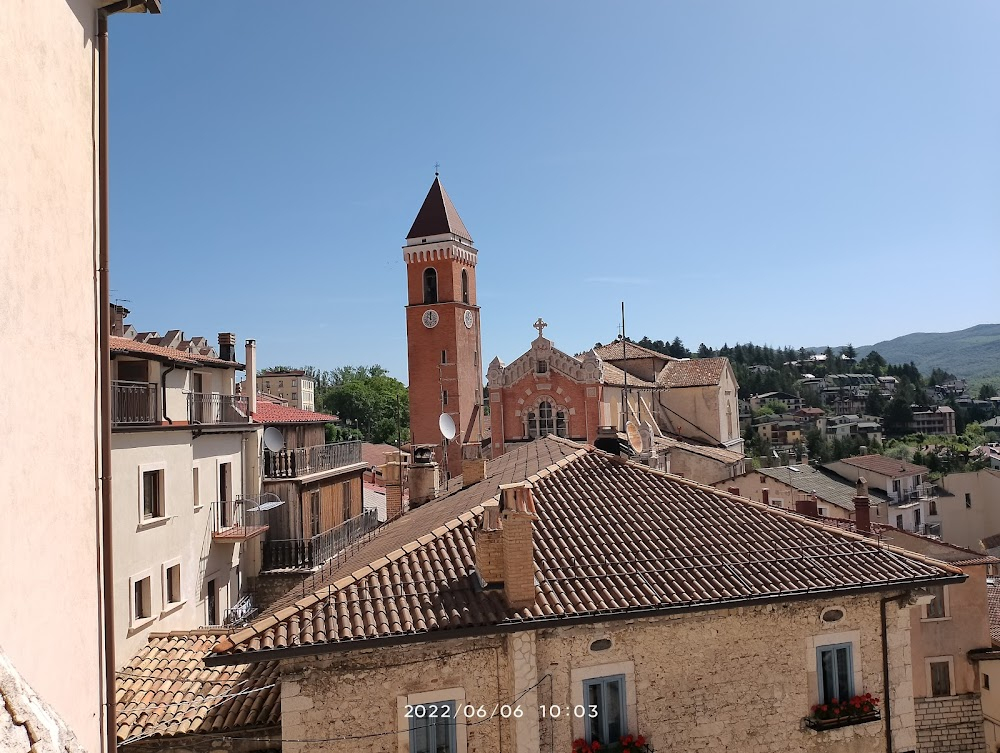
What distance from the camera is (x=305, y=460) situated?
79.9 ft

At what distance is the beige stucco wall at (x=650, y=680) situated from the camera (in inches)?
332

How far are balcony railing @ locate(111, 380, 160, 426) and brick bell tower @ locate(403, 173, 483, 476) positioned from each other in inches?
1074

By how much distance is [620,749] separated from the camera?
29.3ft

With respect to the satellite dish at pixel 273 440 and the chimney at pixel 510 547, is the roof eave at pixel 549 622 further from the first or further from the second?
the satellite dish at pixel 273 440

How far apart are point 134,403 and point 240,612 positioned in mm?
8379

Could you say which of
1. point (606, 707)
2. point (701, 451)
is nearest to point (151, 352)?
point (606, 707)

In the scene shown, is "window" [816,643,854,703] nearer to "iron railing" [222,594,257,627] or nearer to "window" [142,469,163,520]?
"window" [142,469,163,520]

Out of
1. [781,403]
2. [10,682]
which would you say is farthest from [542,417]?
[781,403]

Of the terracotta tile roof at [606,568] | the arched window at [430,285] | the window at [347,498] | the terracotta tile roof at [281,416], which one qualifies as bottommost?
the window at [347,498]

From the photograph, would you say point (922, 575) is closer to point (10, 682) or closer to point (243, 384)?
point (10, 682)

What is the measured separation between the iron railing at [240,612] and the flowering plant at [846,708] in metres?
15.7

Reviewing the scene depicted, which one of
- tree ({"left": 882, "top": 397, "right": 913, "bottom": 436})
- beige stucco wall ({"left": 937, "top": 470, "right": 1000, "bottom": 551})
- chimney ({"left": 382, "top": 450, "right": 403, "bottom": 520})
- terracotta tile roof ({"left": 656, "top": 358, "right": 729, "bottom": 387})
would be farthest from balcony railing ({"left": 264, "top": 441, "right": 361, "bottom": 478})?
tree ({"left": 882, "top": 397, "right": 913, "bottom": 436})

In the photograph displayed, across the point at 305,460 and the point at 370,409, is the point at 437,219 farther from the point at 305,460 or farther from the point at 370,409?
the point at 370,409

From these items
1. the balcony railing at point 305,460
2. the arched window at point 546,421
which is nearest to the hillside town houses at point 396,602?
the balcony railing at point 305,460
